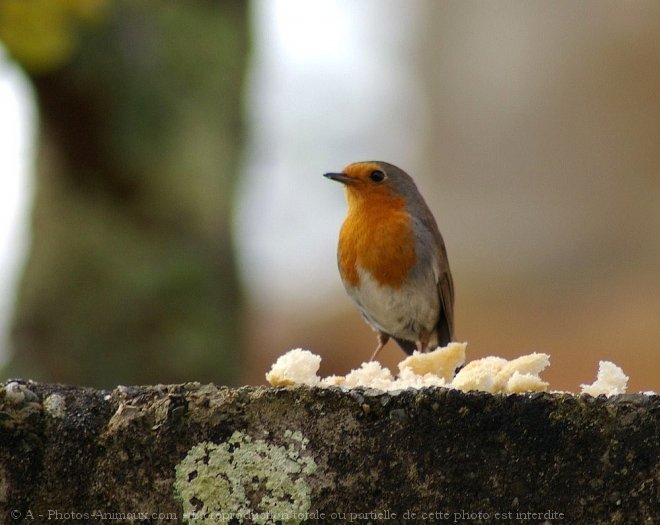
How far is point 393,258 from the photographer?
214 inches

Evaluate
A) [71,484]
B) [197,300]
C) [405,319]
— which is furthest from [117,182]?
[71,484]

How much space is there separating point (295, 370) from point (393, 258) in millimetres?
2908

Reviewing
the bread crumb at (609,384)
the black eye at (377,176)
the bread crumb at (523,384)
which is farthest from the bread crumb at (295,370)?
the black eye at (377,176)

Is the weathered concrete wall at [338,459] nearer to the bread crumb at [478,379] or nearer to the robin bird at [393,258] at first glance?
the bread crumb at [478,379]

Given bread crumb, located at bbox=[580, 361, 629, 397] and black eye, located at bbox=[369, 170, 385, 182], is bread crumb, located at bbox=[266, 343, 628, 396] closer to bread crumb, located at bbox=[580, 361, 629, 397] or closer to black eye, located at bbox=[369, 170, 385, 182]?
bread crumb, located at bbox=[580, 361, 629, 397]

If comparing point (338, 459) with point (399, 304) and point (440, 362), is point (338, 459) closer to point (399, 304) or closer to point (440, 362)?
point (440, 362)

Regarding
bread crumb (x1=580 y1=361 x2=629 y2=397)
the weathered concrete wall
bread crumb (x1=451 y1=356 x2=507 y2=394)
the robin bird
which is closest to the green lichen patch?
the weathered concrete wall

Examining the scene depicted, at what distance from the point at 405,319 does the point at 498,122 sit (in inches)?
631

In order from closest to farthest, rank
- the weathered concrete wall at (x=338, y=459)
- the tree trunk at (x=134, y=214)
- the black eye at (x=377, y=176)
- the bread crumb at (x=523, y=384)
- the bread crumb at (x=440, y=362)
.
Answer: the weathered concrete wall at (x=338, y=459)
the bread crumb at (x=523, y=384)
the bread crumb at (x=440, y=362)
the black eye at (x=377, y=176)
the tree trunk at (x=134, y=214)

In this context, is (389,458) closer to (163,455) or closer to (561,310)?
(163,455)

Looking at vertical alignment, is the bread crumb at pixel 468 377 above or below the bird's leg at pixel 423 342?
below

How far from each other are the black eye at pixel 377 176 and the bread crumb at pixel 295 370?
10.1 ft

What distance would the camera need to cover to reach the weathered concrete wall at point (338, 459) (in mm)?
2168

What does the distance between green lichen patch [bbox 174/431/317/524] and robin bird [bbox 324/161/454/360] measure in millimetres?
3079
